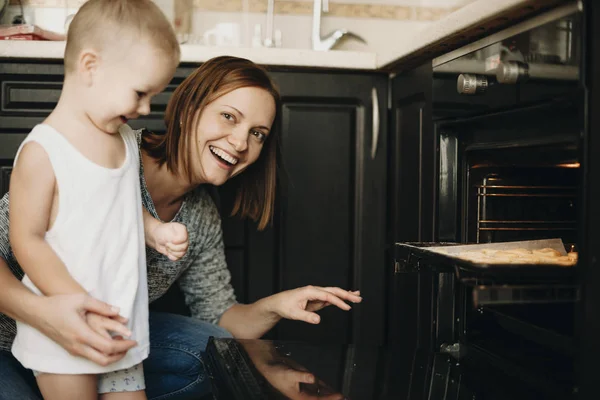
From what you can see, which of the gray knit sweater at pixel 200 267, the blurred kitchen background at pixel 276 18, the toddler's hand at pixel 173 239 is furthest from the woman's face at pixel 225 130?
the blurred kitchen background at pixel 276 18

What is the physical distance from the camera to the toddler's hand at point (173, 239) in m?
1.10

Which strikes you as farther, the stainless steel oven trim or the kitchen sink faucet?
the kitchen sink faucet

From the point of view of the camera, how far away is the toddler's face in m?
1.01

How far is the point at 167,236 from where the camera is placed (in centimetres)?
112

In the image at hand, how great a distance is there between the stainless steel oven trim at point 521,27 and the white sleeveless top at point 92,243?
1.99ft

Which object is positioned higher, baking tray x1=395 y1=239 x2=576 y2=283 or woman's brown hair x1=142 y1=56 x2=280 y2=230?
woman's brown hair x1=142 y1=56 x2=280 y2=230

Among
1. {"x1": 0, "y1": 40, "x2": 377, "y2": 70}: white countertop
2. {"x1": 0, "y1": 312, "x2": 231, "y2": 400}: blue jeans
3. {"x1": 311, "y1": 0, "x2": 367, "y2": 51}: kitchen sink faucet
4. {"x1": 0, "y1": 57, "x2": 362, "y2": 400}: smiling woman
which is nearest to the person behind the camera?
{"x1": 0, "y1": 57, "x2": 362, "y2": 400}: smiling woman

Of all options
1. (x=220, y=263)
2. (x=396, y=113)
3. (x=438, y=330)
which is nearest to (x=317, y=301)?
(x=438, y=330)

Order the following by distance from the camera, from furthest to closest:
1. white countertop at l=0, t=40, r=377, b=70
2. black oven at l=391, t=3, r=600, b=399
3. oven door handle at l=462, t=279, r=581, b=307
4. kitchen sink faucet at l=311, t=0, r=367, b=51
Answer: kitchen sink faucet at l=311, t=0, r=367, b=51 → white countertop at l=0, t=40, r=377, b=70 → black oven at l=391, t=3, r=600, b=399 → oven door handle at l=462, t=279, r=581, b=307

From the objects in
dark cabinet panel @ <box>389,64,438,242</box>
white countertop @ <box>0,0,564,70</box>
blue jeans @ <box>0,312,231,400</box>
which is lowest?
blue jeans @ <box>0,312,231,400</box>

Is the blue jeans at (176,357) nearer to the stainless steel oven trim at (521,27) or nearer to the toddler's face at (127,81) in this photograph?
the toddler's face at (127,81)

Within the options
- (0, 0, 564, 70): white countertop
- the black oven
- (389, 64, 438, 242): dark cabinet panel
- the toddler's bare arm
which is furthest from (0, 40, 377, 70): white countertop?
the toddler's bare arm

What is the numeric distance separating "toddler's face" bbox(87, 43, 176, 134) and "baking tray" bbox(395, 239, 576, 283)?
448 millimetres

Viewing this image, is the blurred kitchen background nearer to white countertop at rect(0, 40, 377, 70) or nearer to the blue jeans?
white countertop at rect(0, 40, 377, 70)
